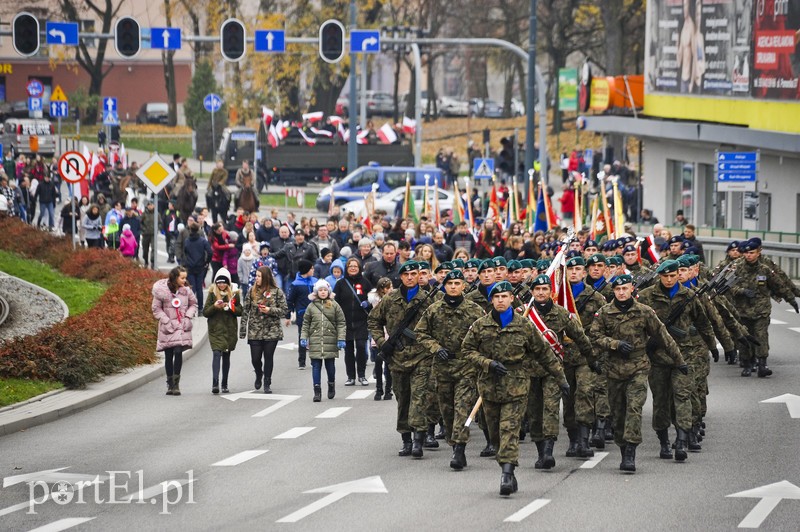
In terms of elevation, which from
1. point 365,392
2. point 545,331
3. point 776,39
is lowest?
point 365,392

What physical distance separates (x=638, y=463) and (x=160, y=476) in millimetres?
4140

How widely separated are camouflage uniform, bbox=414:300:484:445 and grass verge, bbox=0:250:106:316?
1147 cm

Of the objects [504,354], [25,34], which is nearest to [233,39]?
[25,34]

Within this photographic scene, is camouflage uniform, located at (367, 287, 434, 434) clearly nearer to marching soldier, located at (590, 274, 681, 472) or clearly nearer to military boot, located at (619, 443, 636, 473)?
A: marching soldier, located at (590, 274, 681, 472)

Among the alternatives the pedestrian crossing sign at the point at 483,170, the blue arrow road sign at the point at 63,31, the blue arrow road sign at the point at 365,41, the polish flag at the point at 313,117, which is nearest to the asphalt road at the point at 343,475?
the blue arrow road sign at the point at 365,41

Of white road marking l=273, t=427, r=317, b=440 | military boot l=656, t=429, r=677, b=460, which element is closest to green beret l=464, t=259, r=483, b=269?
white road marking l=273, t=427, r=317, b=440

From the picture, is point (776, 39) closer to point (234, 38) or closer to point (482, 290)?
point (234, 38)

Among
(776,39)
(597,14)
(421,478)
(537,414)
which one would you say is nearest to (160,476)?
(421,478)

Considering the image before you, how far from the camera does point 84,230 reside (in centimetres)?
3512

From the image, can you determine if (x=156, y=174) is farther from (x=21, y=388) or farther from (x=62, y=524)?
(x=62, y=524)

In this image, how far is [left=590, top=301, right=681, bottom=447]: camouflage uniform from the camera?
14500mm

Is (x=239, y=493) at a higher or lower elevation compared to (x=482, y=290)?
lower

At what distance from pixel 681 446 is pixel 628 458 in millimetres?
835

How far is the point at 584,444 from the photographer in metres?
15.0
